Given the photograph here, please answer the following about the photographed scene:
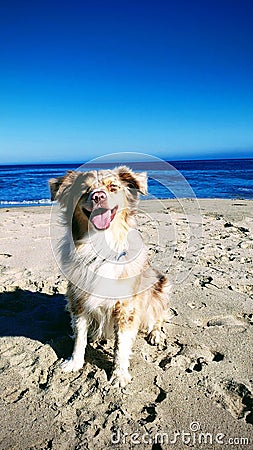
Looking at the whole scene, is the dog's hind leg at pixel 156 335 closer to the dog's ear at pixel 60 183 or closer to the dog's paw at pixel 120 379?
the dog's paw at pixel 120 379

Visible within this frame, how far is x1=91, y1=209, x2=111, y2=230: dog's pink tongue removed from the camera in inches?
117

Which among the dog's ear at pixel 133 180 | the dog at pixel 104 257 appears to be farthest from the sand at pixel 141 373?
the dog's ear at pixel 133 180

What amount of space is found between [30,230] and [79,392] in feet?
18.7

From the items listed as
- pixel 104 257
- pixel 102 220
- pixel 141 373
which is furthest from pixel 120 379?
pixel 102 220

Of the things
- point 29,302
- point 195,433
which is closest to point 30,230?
point 29,302

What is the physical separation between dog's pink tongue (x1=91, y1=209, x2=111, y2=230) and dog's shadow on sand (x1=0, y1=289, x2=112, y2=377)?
1.28 metres

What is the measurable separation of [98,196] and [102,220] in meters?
0.25

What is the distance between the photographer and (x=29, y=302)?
4297mm

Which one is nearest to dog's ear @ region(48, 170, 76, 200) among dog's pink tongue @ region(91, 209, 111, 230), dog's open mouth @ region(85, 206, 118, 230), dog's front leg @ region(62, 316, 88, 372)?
dog's open mouth @ region(85, 206, 118, 230)

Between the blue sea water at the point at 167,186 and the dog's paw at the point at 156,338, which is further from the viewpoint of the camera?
the dog's paw at the point at 156,338

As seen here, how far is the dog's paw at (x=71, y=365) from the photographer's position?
303 centimetres

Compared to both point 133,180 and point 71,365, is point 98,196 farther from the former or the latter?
point 71,365

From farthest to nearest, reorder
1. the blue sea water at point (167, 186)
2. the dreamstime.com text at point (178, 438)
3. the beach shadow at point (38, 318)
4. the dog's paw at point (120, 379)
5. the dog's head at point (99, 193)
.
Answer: the beach shadow at point (38, 318) → the blue sea water at point (167, 186) → the dog's head at point (99, 193) → the dog's paw at point (120, 379) → the dreamstime.com text at point (178, 438)

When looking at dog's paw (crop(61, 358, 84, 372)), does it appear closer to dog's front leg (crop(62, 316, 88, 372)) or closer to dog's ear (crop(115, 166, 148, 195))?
dog's front leg (crop(62, 316, 88, 372))
